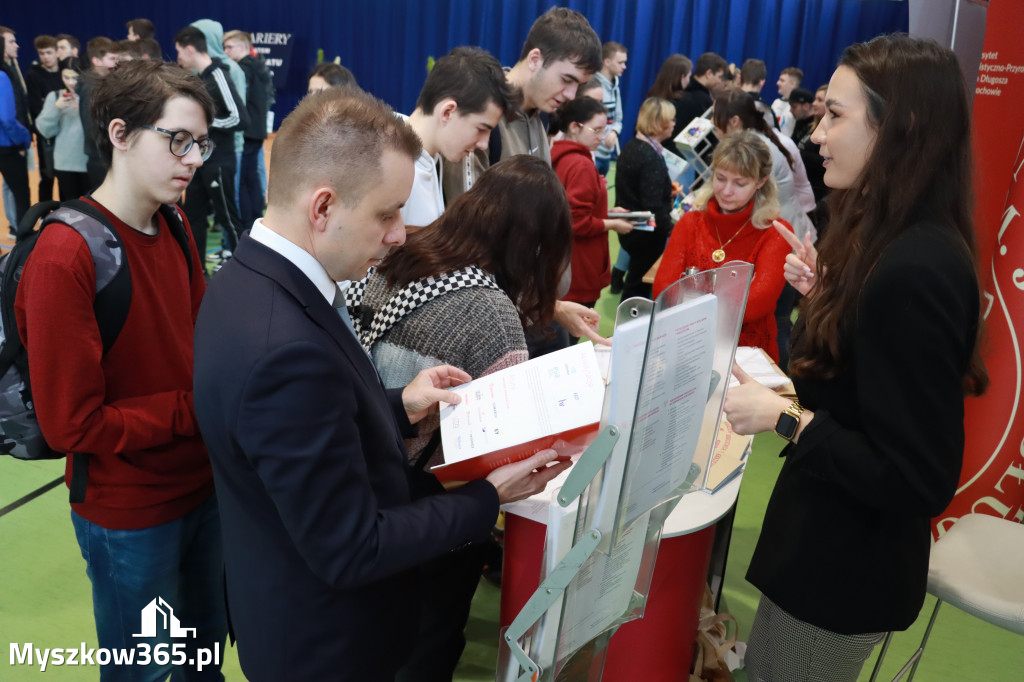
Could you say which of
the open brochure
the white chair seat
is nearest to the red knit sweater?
the white chair seat

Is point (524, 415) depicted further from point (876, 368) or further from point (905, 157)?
point (905, 157)

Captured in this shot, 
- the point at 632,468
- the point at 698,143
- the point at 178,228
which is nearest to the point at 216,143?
the point at 698,143

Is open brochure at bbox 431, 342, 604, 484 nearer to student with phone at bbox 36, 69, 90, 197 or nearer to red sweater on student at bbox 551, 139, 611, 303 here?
red sweater on student at bbox 551, 139, 611, 303

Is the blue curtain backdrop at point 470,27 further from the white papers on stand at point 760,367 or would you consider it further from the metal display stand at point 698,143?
the white papers on stand at point 760,367

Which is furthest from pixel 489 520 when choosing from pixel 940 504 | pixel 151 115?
pixel 151 115

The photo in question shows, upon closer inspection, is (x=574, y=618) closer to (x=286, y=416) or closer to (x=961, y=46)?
Answer: (x=286, y=416)

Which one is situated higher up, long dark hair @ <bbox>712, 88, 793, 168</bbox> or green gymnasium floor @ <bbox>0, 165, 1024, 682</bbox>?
long dark hair @ <bbox>712, 88, 793, 168</bbox>

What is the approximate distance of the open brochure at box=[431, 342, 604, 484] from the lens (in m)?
1.27

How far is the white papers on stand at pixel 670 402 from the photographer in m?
0.84

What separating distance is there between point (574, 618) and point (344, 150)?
2.38 ft

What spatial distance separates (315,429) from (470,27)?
14777mm

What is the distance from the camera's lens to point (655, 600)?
6.67 ft

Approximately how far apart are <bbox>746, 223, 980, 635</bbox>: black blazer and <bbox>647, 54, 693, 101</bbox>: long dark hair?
5.55m

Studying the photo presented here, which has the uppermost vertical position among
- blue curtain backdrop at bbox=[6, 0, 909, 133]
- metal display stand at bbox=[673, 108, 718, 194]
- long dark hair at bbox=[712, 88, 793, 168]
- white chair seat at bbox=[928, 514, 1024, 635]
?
blue curtain backdrop at bbox=[6, 0, 909, 133]
